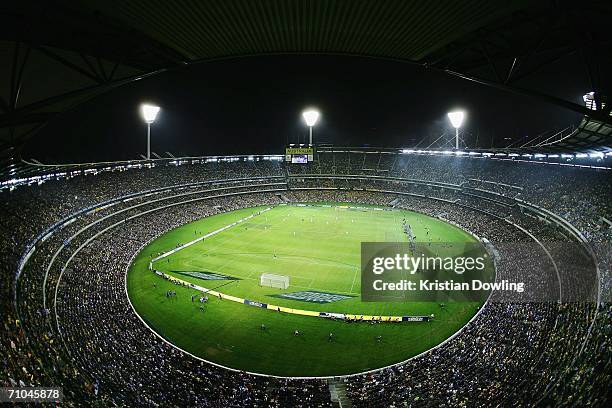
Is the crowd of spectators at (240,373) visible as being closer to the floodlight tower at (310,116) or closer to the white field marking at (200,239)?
the white field marking at (200,239)

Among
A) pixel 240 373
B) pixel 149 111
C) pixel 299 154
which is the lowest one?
pixel 240 373

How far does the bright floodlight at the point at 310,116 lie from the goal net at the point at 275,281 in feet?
158

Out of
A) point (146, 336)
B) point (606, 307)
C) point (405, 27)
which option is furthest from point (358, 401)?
point (405, 27)

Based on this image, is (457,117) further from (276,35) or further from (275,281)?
(276,35)

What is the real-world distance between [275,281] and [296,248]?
12936 millimetres

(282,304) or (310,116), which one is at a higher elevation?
(310,116)

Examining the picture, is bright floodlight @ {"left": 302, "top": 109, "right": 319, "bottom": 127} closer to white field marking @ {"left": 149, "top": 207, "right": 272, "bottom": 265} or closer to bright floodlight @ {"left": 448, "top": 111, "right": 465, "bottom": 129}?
white field marking @ {"left": 149, "top": 207, "right": 272, "bottom": 265}

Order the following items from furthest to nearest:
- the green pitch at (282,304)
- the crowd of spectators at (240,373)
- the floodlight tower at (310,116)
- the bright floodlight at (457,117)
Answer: the floodlight tower at (310,116) < the bright floodlight at (457,117) < the green pitch at (282,304) < the crowd of spectators at (240,373)

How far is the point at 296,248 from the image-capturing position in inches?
1961

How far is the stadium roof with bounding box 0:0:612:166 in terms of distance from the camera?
888 cm

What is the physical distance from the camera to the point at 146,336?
27.5 meters

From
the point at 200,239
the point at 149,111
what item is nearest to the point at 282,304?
the point at 200,239

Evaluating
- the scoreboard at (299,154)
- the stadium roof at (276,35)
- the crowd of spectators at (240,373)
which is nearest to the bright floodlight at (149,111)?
the crowd of spectators at (240,373)

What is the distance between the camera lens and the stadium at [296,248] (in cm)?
1014
